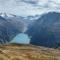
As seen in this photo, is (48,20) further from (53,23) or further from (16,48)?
(16,48)

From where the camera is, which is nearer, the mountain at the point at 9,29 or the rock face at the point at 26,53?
the rock face at the point at 26,53

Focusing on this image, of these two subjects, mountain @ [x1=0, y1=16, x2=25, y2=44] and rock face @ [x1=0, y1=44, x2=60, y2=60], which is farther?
mountain @ [x1=0, y1=16, x2=25, y2=44]

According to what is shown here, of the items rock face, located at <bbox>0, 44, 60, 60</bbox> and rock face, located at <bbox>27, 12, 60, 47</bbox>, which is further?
rock face, located at <bbox>27, 12, 60, 47</bbox>

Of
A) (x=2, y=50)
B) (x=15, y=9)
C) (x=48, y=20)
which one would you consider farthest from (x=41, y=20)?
(x=2, y=50)

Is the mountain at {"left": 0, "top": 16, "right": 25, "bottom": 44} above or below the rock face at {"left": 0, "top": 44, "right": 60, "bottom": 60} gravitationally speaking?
above

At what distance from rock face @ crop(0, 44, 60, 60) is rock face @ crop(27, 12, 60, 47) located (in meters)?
0.13

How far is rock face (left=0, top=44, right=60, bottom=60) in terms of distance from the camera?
443 cm

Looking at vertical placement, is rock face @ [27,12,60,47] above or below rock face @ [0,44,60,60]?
above

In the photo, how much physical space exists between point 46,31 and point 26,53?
62 cm

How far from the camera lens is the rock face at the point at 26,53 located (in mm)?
4426

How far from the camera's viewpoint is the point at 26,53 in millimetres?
4535

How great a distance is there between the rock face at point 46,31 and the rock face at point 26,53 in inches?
5.2

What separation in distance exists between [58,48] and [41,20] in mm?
680

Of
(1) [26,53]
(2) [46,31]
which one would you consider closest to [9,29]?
(1) [26,53]
